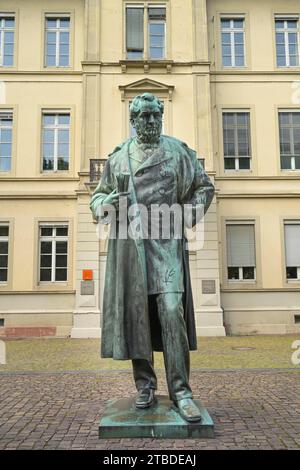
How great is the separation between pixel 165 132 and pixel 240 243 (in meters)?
4.77

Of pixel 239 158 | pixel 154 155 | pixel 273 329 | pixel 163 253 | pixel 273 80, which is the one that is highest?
pixel 273 80

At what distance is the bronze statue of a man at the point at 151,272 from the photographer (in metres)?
3.51

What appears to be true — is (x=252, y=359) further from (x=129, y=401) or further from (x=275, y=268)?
(x=275, y=268)

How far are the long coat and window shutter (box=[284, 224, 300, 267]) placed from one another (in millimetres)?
13859

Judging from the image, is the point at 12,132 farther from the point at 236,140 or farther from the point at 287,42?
the point at 287,42

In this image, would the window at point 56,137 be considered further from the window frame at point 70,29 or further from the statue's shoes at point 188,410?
the statue's shoes at point 188,410

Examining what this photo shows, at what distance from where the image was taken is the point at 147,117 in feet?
12.3

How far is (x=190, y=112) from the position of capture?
1689 centimetres

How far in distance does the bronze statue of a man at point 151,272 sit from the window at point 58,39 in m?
15.4

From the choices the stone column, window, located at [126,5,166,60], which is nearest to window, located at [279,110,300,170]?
window, located at [126,5,166,60]

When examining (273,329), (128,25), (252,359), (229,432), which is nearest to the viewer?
(229,432)
